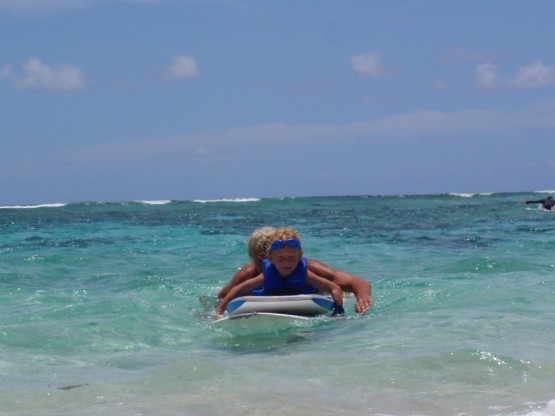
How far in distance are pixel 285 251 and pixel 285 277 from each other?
1.14 feet

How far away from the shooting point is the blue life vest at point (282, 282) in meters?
8.39

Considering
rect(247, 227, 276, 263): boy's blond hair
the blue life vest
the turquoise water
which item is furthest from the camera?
rect(247, 227, 276, 263): boy's blond hair

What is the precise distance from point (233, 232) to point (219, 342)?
1781 cm

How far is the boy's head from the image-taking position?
8188mm

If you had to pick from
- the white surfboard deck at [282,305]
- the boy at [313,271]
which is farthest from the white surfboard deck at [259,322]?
the boy at [313,271]

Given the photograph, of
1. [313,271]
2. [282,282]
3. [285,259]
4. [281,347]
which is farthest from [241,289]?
[281,347]

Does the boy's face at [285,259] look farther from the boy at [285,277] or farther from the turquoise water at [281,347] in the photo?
the turquoise water at [281,347]

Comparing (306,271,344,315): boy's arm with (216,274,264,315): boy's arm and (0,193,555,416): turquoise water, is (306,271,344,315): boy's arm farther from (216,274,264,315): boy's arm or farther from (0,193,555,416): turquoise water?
(216,274,264,315): boy's arm

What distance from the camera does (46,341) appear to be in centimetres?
764

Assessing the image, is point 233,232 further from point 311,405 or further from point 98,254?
point 311,405

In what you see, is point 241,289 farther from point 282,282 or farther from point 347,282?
point 347,282

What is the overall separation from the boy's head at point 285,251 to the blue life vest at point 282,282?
0.06 meters

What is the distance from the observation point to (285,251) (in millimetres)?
8180

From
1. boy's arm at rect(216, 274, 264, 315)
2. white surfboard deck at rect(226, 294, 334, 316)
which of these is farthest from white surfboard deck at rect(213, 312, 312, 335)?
boy's arm at rect(216, 274, 264, 315)
